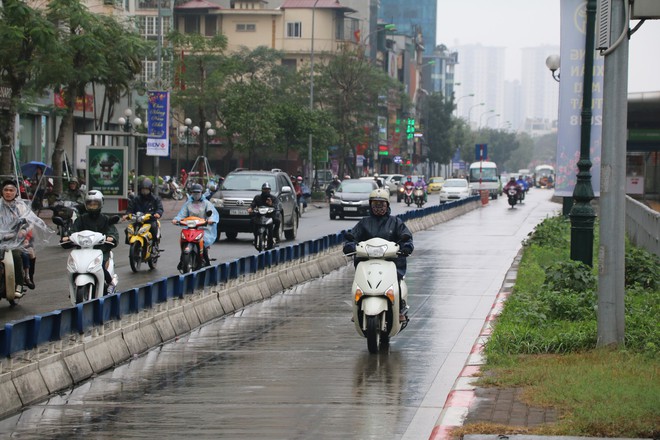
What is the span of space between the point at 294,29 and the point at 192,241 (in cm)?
8636

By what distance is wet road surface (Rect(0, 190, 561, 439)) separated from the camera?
29.1 feet

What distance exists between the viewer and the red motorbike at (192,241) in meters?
20.2

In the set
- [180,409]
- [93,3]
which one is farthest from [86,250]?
[93,3]

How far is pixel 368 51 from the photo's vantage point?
4865 inches

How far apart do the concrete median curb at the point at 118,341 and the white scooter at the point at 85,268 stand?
0.79 metres

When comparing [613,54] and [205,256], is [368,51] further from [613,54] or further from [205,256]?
[613,54]

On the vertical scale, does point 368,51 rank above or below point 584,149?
above

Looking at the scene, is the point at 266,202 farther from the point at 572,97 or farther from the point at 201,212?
the point at 572,97

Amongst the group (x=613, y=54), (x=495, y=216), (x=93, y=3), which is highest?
(x=93, y=3)

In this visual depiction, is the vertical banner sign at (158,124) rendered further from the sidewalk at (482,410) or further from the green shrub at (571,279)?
the sidewalk at (482,410)

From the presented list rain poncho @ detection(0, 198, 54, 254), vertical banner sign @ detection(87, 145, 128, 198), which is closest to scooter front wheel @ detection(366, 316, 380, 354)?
rain poncho @ detection(0, 198, 54, 254)

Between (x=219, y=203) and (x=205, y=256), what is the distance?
399 inches

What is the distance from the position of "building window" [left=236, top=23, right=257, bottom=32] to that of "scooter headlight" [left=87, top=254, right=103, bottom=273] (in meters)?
90.4

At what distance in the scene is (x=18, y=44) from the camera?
3375cm
